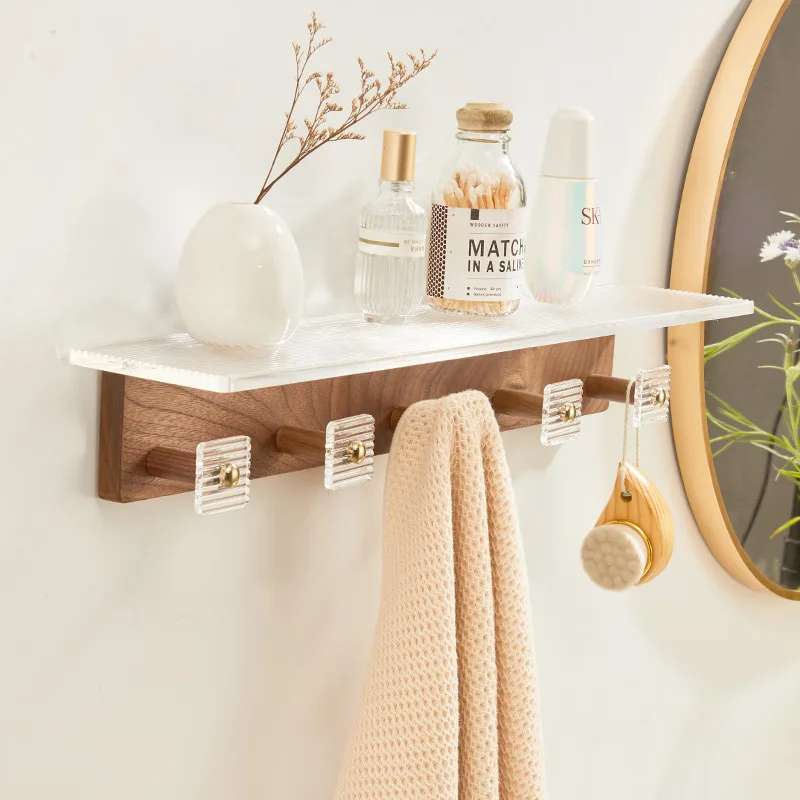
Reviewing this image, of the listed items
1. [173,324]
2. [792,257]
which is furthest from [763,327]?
[173,324]

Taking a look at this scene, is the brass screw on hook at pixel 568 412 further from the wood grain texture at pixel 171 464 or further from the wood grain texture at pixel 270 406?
the wood grain texture at pixel 171 464

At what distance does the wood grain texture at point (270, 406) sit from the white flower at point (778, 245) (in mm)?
239

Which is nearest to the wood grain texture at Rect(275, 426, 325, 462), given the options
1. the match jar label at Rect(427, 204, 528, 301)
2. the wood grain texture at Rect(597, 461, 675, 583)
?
the match jar label at Rect(427, 204, 528, 301)

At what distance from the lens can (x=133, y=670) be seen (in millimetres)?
563

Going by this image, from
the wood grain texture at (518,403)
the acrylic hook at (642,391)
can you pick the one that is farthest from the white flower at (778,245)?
the wood grain texture at (518,403)

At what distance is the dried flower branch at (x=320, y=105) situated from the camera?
1.81 ft

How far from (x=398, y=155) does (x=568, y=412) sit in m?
0.21

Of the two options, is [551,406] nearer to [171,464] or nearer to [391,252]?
[391,252]

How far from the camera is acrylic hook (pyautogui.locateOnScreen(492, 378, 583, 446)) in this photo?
690mm

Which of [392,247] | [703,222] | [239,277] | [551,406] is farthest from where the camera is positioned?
[703,222]

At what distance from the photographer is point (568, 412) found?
2.32ft

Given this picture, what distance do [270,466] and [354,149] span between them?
18cm

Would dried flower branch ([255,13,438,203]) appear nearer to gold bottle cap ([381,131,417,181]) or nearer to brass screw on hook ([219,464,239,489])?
gold bottle cap ([381,131,417,181])

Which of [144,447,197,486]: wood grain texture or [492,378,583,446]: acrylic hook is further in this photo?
[492,378,583,446]: acrylic hook
